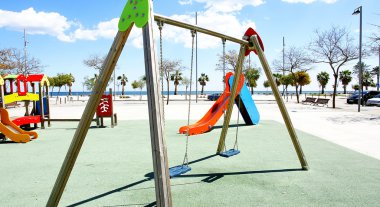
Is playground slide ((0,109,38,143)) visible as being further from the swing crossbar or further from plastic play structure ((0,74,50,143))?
the swing crossbar

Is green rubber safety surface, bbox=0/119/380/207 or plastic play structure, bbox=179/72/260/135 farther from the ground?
plastic play structure, bbox=179/72/260/135

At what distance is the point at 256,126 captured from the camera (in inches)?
419

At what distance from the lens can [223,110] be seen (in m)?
8.66

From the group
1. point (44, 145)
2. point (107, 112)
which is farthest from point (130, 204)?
point (107, 112)

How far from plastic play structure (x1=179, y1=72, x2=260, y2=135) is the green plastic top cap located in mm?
4687

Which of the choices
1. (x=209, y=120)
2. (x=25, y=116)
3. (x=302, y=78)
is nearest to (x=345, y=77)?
(x=302, y=78)

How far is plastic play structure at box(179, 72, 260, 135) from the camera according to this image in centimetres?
895

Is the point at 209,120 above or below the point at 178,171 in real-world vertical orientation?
above

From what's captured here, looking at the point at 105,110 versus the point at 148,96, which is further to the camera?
the point at 105,110

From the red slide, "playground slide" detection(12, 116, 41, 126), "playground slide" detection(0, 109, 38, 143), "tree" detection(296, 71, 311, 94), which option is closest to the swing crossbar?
the red slide

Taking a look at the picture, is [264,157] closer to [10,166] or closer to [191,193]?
[191,193]

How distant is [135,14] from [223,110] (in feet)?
19.8

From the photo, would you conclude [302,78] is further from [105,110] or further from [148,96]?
[148,96]

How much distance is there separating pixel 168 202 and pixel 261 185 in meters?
2.14
